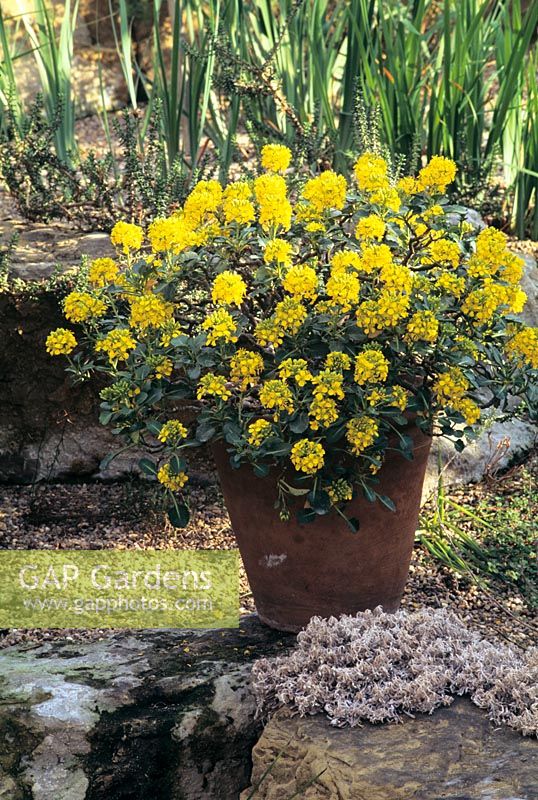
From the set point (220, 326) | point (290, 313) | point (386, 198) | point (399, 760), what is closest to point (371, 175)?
point (386, 198)

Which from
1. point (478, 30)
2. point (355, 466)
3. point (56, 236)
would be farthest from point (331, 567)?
point (478, 30)

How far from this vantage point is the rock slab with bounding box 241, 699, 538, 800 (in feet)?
5.61

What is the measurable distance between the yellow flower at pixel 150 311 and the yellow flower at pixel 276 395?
32 centimetres

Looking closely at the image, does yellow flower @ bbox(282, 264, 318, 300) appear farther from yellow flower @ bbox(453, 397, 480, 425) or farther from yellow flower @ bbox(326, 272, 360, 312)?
yellow flower @ bbox(453, 397, 480, 425)

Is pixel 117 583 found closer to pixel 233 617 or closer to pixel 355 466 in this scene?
Answer: pixel 233 617

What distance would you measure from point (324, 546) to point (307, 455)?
347 millimetres

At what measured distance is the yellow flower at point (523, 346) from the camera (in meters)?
2.22

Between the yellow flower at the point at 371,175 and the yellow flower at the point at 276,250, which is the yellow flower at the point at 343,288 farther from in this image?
the yellow flower at the point at 371,175

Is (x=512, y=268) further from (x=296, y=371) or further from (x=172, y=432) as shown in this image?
(x=172, y=432)

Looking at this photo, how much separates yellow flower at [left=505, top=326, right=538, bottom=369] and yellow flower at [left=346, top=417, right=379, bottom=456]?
0.37 m

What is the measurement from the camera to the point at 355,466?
7.45 feet

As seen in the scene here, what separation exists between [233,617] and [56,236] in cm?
178

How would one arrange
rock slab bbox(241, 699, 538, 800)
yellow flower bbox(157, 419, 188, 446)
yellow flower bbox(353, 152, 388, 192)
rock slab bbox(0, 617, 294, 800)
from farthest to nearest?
1. yellow flower bbox(353, 152, 388, 192)
2. yellow flower bbox(157, 419, 188, 446)
3. rock slab bbox(0, 617, 294, 800)
4. rock slab bbox(241, 699, 538, 800)

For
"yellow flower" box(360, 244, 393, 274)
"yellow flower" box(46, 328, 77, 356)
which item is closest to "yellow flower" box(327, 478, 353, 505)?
"yellow flower" box(360, 244, 393, 274)
